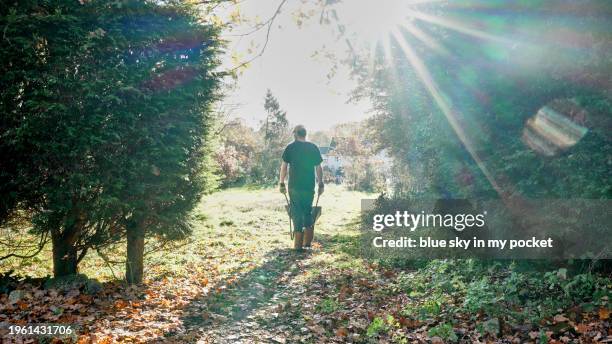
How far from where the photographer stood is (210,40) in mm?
6227

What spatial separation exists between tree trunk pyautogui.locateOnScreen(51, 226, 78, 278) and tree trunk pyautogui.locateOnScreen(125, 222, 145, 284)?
2.47 ft

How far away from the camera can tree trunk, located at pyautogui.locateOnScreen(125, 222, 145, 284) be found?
5816 millimetres

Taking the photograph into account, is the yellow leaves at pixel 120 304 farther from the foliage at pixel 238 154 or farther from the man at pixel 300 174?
the foliage at pixel 238 154

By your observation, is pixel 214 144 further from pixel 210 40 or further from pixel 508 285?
pixel 508 285

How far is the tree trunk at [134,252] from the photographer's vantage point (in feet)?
19.1

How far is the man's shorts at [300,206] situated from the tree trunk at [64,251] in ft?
13.8

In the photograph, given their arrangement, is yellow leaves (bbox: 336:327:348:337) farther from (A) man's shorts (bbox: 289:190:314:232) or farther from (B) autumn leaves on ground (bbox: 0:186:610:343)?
(A) man's shorts (bbox: 289:190:314:232)

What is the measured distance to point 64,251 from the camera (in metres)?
5.48

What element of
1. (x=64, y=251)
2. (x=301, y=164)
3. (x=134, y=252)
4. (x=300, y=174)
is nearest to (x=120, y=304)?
(x=134, y=252)

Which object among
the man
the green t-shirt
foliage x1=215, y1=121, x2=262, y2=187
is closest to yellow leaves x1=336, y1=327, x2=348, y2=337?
the man

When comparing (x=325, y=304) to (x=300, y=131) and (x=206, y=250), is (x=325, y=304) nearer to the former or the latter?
(x=300, y=131)

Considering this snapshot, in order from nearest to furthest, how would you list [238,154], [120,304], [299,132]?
[120,304] → [299,132] → [238,154]

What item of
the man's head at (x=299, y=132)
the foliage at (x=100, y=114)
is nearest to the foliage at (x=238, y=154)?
the man's head at (x=299, y=132)

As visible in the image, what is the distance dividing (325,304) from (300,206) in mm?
3242
